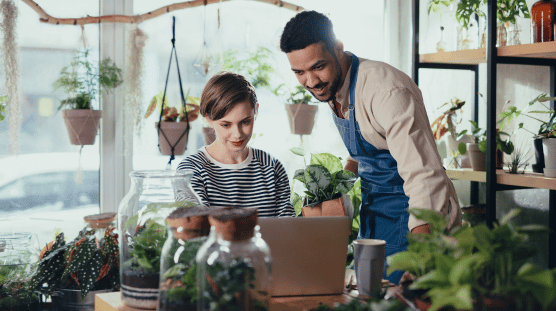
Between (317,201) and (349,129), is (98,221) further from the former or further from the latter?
(349,129)

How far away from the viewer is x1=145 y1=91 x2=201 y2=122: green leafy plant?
7.76ft

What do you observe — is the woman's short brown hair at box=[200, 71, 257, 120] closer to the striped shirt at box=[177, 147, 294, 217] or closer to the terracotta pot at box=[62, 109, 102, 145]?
the striped shirt at box=[177, 147, 294, 217]

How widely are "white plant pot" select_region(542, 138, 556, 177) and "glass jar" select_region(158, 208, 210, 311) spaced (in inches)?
68.1

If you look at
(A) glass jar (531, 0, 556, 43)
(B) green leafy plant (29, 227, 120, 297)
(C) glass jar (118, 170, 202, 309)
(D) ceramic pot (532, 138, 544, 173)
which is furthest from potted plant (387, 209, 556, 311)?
(A) glass jar (531, 0, 556, 43)

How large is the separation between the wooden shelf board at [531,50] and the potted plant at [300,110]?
0.93 meters

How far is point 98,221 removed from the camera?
1.88 m

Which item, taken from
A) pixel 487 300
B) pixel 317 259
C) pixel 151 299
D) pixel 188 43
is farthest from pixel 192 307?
pixel 188 43

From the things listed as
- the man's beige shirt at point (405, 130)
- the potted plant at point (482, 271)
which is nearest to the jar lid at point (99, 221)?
the man's beige shirt at point (405, 130)

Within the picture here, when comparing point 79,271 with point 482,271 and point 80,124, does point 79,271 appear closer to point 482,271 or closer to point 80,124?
point 80,124

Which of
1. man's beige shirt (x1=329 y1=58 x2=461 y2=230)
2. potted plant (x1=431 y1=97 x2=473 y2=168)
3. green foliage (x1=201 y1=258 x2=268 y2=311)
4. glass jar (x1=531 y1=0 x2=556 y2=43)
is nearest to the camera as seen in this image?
green foliage (x1=201 y1=258 x2=268 y2=311)

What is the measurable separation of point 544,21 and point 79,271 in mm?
2138

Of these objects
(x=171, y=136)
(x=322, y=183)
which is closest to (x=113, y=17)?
(x=171, y=136)

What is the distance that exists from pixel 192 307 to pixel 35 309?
3.63ft

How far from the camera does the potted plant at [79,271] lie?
1.66m
